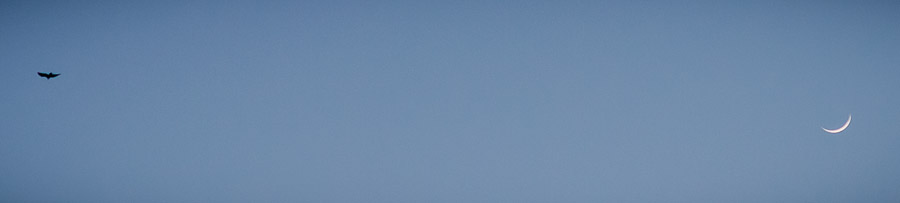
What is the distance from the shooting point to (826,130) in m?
22.4

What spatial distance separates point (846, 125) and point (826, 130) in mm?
1245

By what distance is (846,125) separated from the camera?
22547 mm
